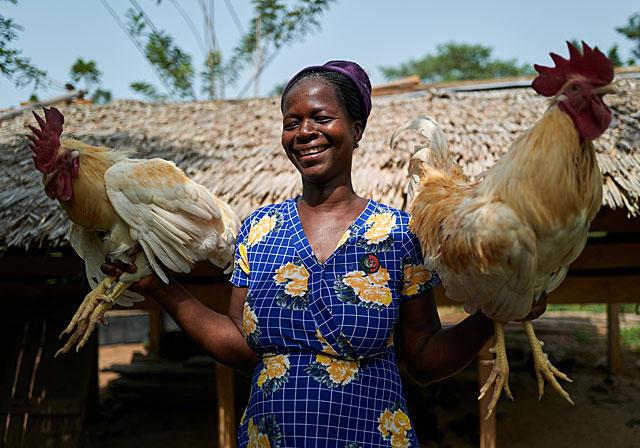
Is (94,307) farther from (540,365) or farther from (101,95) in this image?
(101,95)

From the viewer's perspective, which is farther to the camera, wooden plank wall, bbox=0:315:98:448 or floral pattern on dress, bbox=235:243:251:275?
wooden plank wall, bbox=0:315:98:448

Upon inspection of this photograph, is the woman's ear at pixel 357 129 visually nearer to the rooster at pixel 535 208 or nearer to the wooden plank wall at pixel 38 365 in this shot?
the rooster at pixel 535 208

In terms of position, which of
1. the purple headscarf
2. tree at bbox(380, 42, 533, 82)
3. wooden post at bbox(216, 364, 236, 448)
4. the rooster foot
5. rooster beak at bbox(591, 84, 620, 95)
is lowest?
wooden post at bbox(216, 364, 236, 448)

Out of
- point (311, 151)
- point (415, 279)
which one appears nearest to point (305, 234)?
point (311, 151)

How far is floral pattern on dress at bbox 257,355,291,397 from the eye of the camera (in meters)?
1.63

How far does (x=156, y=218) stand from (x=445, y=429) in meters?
5.29

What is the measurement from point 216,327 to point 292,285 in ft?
1.05

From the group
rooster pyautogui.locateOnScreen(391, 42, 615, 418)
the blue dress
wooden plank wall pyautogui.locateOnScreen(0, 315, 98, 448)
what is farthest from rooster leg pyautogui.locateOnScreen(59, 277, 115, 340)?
wooden plank wall pyautogui.locateOnScreen(0, 315, 98, 448)

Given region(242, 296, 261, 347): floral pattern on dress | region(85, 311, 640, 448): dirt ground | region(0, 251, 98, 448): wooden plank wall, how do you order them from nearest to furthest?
region(242, 296, 261, 347): floral pattern on dress → region(0, 251, 98, 448): wooden plank wall → region(85, 311, 640, 448): dirt ground

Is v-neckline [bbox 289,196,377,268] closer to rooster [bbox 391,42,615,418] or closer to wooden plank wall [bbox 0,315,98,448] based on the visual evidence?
rooster [bbox 391,42,615,418]

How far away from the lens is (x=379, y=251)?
1.71 metres

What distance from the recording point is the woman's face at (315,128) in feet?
5.66

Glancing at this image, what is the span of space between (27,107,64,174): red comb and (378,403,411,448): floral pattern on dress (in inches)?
55.6

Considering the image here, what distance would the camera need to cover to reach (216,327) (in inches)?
72.2
